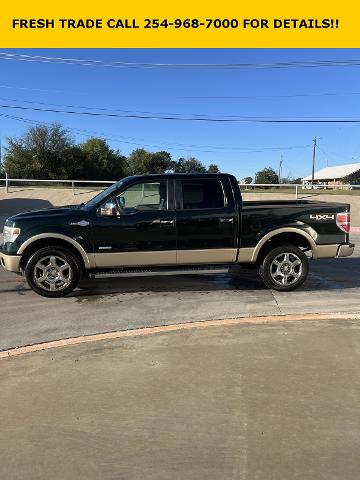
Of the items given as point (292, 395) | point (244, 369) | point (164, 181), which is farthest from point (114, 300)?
point (292, 395)

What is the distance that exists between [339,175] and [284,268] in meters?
103

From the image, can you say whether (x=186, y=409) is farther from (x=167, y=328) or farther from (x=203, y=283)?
(x=203, y=283)

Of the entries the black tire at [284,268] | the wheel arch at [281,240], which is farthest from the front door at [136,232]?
the black tire at [284,268]

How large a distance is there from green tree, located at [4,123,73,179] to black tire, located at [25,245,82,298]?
206 feet

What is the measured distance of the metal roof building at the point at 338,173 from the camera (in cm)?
10000

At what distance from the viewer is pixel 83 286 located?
7863 mm

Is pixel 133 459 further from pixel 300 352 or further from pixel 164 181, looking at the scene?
pixel 164 181

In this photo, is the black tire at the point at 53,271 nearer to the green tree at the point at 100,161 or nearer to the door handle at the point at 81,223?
the door handle at the point at 81,223

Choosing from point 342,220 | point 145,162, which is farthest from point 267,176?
point 342,220

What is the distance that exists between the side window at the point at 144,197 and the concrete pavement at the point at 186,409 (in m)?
2.60

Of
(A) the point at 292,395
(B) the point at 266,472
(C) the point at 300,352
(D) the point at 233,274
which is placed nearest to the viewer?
(B) the point at 266,472

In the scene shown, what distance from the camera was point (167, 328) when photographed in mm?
5574

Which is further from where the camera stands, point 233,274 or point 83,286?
point 233,274

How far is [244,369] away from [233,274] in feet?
14.8
